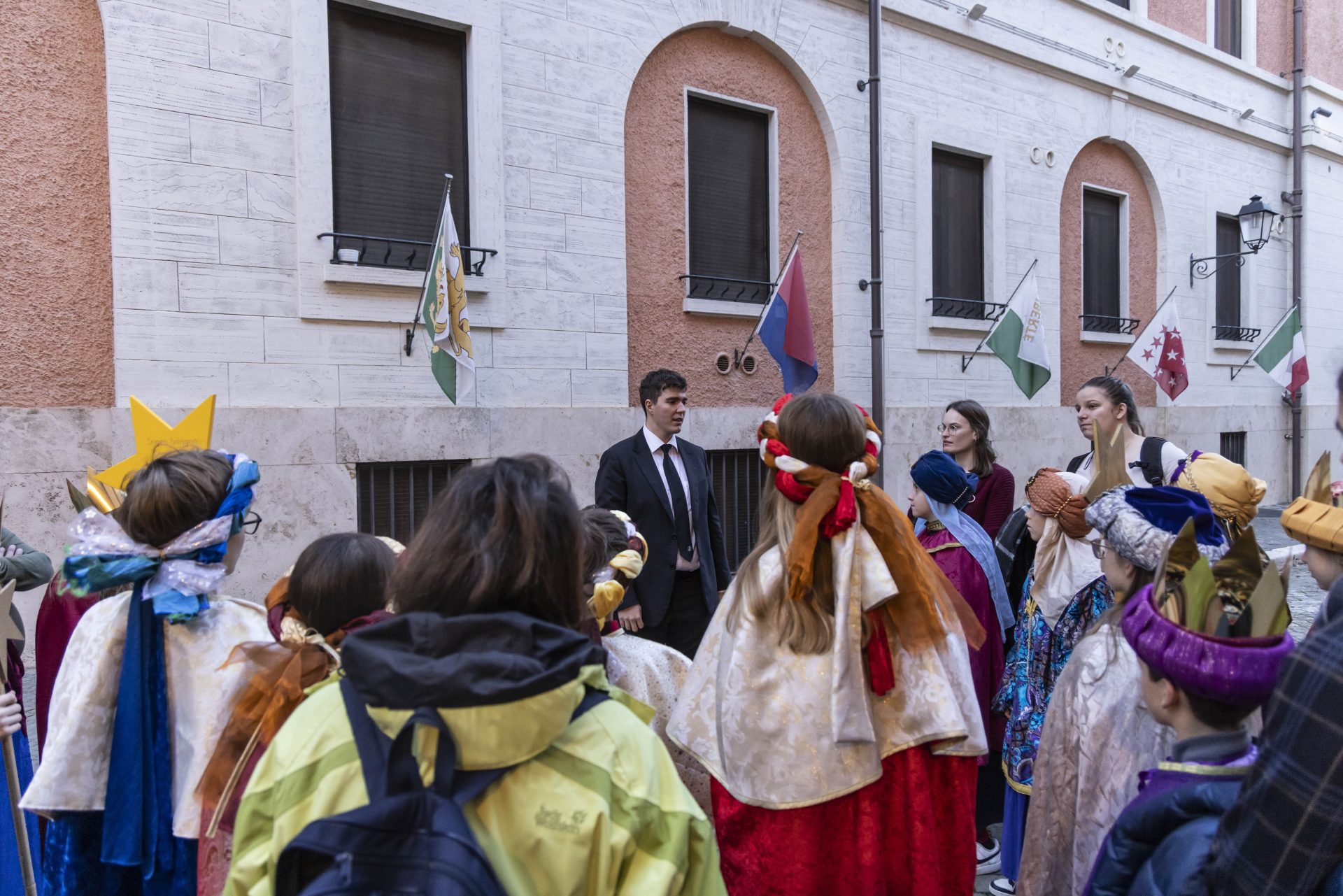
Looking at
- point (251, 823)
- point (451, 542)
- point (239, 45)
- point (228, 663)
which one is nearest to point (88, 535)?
point (228, 663)

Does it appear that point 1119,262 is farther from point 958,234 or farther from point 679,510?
point 679,510

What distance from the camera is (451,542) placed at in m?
1.42

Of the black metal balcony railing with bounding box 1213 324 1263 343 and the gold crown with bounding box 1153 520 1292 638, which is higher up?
the black metal balcony railing with bounding box 1213 324 1263 343

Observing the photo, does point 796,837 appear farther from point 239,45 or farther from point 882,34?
point 882,34

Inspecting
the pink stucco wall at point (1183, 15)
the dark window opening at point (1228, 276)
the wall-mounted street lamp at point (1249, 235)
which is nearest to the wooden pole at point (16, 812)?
the wall-mounted street lamp at point (1249, 235)

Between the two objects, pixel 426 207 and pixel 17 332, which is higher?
pixel 426 207

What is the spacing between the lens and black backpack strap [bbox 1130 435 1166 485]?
457cm

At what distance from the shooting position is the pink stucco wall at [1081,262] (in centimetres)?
1195

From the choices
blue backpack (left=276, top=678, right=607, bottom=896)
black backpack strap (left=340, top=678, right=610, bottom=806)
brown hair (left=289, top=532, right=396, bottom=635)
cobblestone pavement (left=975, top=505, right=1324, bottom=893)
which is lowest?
cobblestone pavement (left=975, top=505, right=1324, bottom=893)

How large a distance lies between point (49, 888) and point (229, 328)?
14.5 feet

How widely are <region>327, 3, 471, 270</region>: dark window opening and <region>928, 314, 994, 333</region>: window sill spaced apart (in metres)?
5.37

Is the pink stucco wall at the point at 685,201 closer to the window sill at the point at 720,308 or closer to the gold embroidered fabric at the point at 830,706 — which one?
the window sill at the point at 720,308

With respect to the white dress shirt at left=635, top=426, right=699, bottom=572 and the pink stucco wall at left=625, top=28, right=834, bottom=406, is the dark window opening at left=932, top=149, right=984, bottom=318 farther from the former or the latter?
the white dress shirt at left=635, top=426, right=699, bottom=572

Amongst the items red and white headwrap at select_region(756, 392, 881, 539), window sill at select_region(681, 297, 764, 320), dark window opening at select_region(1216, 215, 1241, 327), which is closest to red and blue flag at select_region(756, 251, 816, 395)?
window sill at select_region(681, 297, 764, 320)
